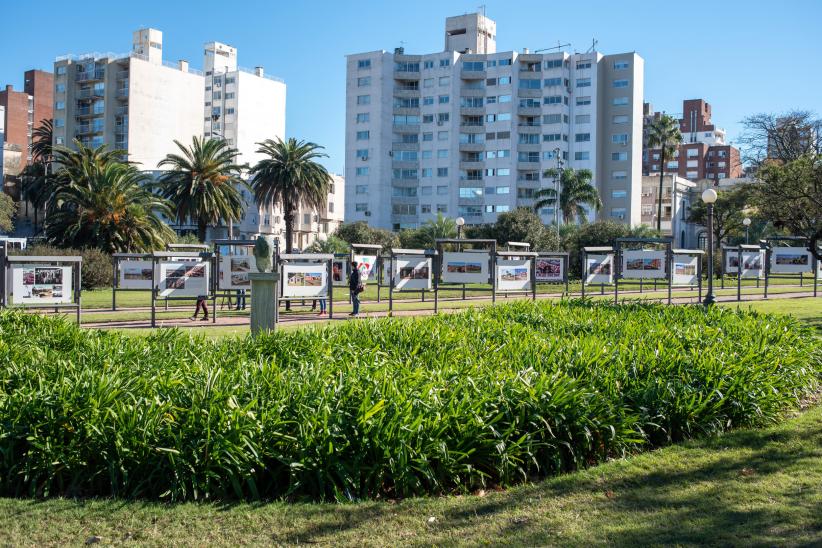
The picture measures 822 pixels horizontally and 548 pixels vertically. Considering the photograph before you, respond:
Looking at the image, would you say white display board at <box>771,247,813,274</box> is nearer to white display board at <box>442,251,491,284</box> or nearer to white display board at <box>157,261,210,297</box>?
white display board at <box>442,251,491,284</box>

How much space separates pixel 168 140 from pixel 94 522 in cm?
10319

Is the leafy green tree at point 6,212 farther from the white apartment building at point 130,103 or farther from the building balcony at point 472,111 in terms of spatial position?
the building balcony at point 472,111

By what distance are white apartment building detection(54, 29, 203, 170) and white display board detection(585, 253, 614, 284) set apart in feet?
263

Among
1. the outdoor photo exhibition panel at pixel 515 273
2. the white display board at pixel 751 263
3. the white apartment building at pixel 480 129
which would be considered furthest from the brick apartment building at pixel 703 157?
the outdoor photo exhibition panel at pixel 515 273

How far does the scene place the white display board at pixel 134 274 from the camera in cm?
2291

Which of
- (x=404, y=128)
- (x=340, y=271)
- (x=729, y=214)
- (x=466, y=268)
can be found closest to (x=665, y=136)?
(x=729, y=214)

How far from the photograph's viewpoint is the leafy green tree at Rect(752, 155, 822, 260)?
1942 centimetres

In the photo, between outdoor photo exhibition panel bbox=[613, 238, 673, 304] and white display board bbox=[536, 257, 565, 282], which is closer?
outdoor photo exhibition panel bbox=[613, 238, 673, 304]

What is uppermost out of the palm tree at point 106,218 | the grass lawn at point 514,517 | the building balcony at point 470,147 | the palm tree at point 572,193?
the building balcony at point 470,147

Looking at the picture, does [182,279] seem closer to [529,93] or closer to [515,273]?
[515,273]

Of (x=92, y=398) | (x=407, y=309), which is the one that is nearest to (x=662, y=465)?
(x=92, y=398)

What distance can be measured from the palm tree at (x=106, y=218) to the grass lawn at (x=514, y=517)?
4150 cm

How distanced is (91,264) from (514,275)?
24.8m

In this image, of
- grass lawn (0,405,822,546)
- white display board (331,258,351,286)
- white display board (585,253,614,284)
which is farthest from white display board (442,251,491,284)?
grass lawn (0,405,822,546)
